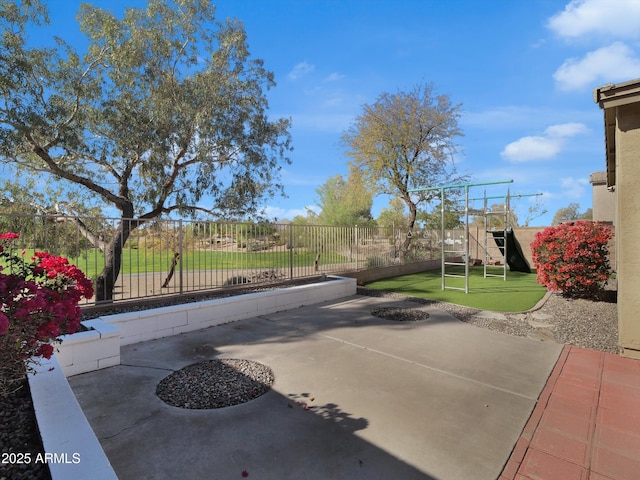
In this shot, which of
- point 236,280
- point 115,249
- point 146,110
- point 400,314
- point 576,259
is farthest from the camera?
point 146,110

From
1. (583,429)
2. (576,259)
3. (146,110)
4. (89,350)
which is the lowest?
(583,429)

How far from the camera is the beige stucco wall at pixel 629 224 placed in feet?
14.0

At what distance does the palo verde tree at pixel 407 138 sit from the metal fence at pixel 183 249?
633cm

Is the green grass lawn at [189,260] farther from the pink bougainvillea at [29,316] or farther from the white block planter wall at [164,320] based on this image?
the pink bougainvillea at [29,316]

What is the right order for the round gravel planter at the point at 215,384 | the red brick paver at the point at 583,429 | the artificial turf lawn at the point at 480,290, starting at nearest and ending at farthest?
the red brick paver at the point at 583,429, the round gravel planter at the point at 215,384, the artificial turf lawn at the point at 480,290

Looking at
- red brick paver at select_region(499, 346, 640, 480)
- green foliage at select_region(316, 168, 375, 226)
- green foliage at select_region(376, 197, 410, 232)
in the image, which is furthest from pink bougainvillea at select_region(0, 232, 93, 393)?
green foliage at select_region(316, 168, 375, 226)

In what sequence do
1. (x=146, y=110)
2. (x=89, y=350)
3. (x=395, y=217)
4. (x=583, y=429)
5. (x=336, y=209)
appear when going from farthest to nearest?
(x=336, y=209) < (x=395, y=217) < (x=146, y=110) < (x=89, y=350) < (x=583, y=429)

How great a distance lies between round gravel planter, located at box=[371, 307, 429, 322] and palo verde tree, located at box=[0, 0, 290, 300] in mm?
5935

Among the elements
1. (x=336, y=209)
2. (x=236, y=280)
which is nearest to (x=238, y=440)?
(x=236, y=280)

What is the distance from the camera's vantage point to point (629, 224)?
4305 millimetres

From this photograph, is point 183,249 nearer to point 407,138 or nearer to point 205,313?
point 205,313

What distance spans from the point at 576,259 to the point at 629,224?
3.78 metres

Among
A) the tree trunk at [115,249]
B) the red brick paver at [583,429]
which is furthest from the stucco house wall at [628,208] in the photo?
the tree trunk at [115,249]

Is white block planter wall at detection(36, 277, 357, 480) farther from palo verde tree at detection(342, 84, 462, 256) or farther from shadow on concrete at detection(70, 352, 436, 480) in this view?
palo verde tree at detection(342, 84, 462, 256)
